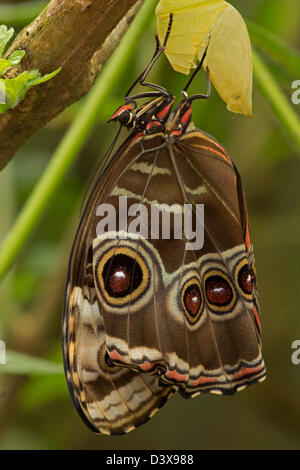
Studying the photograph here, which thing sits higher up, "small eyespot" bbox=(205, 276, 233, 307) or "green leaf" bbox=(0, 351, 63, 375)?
"small eyespot" bbox=(205, 276, 233, 307)

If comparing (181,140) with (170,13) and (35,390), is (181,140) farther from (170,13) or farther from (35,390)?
(35,390)

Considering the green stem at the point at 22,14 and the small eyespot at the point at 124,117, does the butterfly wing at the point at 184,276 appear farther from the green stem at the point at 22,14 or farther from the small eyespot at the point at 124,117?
the green stem at the point at 22,14

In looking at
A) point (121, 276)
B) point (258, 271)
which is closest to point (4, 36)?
point (121, 276)

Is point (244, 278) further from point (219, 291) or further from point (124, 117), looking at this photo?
point (124, 117)

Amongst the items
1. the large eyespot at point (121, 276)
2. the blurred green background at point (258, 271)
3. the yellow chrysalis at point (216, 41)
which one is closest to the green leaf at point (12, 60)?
the yellow chrysalis at point (216, 41)

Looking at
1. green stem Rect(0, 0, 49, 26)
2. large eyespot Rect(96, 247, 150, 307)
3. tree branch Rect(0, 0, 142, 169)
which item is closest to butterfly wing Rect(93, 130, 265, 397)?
large eyespot Rect(96, 247, 150, 307)

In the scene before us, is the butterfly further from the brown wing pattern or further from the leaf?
the leaf

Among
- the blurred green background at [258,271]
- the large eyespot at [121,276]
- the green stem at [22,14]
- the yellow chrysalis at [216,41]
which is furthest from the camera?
the blurred green background at [258,271]
